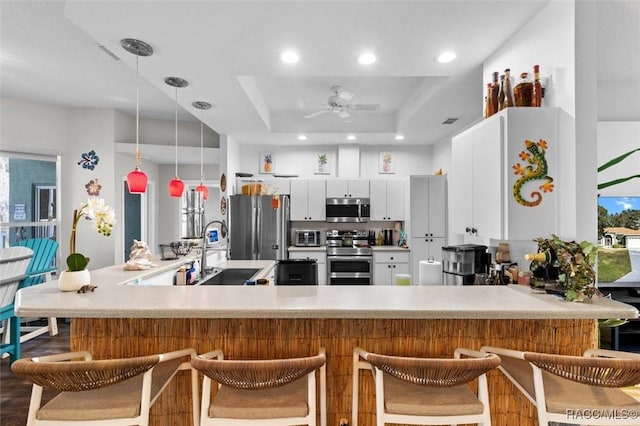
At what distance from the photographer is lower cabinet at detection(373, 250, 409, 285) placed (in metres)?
5.55

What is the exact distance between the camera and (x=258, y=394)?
4.66 ft

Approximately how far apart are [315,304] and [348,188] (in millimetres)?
4295

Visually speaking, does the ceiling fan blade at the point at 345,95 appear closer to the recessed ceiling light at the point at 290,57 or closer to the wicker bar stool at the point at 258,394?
the recessed ceiling light at the point at 290,57

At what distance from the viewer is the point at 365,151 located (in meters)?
6.00

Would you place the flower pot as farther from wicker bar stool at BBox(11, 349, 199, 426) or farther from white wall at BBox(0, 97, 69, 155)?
white wall at BBox(0, 97, 69, 155)

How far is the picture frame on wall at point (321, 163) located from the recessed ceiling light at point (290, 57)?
3.14 m

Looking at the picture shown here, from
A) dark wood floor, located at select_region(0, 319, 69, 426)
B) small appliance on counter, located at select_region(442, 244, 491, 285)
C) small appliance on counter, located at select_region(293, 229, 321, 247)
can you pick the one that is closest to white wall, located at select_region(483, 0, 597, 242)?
small appliance on counter, located at select_region(442, 244, 491, 285)

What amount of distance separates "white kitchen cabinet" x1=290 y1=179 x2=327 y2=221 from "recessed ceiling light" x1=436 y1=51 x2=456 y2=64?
3.26 metres

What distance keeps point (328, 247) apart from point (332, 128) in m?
1.92

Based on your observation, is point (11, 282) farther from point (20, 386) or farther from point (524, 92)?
point (524, 92)

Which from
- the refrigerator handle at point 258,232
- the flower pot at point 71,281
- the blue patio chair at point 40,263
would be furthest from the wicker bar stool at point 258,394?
the refrigerator handle at point 258,232

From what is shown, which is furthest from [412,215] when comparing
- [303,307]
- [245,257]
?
[303,307]

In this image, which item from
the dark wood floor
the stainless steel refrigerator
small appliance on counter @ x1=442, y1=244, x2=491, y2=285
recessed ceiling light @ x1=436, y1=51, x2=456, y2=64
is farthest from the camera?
the stainless steel refrigerator

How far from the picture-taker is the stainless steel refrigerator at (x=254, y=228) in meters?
5.36
